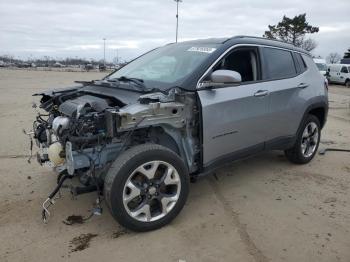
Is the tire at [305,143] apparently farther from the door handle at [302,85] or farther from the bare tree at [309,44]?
the bare tree at [309,44]

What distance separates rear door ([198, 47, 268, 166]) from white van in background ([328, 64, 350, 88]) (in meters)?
29.0

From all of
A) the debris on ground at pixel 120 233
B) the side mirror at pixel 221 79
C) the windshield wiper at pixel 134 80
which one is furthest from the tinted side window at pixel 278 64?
the debris on ground at pixel 120 233

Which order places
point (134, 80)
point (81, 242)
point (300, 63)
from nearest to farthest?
point (81, 242)
point (134, 80)
point (300, 63)

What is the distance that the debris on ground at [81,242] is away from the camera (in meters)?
3.52

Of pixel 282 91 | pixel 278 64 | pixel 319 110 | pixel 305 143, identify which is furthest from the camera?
pixel 319 110

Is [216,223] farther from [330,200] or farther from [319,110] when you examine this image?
[319,110]

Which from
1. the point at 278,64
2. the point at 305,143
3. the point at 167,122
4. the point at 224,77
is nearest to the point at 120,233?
the point at 167,122

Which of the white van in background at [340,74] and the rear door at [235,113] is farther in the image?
the white van in background at [340,74]

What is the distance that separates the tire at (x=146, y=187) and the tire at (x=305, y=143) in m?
2.51

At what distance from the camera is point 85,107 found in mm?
3811

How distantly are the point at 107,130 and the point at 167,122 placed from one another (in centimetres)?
61

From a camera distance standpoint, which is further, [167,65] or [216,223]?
[167,65]

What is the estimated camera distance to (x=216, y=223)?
13.1ft

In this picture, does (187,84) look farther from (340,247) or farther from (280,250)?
(340,247)
